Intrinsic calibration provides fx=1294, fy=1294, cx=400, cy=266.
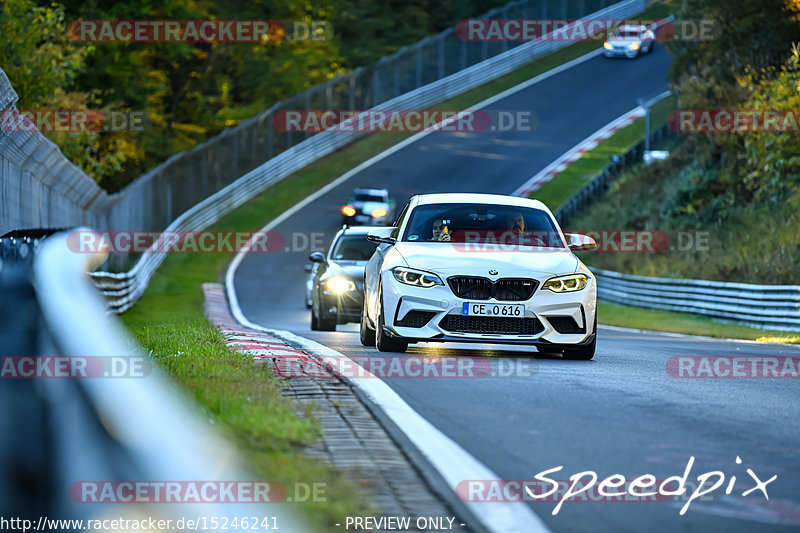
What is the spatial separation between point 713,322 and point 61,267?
1825 cm

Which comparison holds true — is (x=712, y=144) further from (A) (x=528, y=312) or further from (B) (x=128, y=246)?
(A) (x=528, y=312)

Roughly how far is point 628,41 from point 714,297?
41.9m

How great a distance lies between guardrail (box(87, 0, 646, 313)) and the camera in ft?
95.7

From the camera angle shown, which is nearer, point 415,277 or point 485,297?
point 485,297

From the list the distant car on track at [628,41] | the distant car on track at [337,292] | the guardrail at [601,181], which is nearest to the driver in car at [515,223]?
the distant car on track at [337,292]

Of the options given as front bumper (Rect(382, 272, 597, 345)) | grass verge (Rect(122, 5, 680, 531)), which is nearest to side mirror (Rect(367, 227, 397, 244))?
front bumper (Rect(382, 272, 597, 345))

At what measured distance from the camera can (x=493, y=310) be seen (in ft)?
39.9

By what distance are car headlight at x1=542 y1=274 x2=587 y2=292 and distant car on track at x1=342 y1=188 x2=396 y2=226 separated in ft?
101

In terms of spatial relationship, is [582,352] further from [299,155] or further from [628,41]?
[628,41]

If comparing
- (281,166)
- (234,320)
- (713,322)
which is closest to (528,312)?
(234,320)

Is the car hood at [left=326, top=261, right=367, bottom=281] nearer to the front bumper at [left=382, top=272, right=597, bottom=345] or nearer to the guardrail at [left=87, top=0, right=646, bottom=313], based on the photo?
the guardrail at [left=87, top=0, right=646, bottom=313]

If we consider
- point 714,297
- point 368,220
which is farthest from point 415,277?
point 368,220

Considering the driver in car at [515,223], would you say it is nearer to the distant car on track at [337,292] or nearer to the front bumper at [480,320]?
the front bumper at [480,320]

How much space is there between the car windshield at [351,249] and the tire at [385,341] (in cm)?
793
